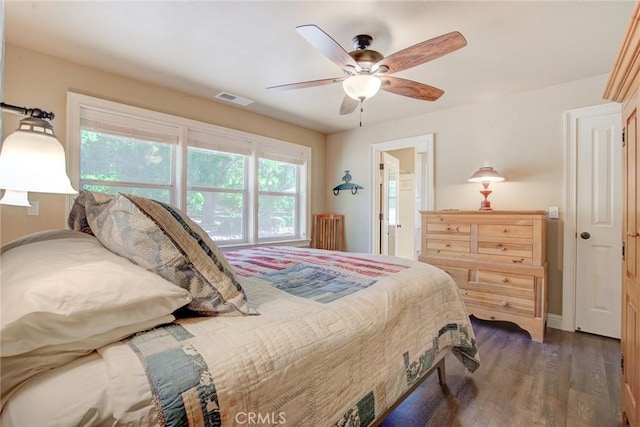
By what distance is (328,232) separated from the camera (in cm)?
470

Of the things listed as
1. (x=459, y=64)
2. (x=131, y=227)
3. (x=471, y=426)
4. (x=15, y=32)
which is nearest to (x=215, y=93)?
(x=15, y=32)

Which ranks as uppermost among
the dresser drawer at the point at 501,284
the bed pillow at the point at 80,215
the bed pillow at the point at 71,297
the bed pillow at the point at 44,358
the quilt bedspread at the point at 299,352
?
the bed pillow at the point at 80,215

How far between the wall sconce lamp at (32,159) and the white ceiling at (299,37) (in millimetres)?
1148

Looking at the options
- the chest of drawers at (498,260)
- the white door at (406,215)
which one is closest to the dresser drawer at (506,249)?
the chest of drawers at (498,260)

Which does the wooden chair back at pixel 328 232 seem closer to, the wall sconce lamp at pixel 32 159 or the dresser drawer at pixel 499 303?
the dresser drawer at pixel 499 303

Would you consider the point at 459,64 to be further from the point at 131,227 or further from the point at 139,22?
the point at 131,227

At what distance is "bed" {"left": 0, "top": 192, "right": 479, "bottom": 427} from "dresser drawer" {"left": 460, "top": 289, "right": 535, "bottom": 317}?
5.94ft

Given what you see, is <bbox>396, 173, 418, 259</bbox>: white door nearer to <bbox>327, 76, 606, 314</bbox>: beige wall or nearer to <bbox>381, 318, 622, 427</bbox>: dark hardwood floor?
<bbox>327, 76, 606, 314</bbox>: beige wall

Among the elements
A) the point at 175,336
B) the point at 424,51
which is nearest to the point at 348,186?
the point at 424,51

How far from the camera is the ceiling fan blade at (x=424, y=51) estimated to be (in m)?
1.61

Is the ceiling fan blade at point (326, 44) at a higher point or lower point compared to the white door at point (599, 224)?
higher

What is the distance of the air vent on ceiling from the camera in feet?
10.8

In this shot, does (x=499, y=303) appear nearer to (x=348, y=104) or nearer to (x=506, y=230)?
(x=506, y=230)

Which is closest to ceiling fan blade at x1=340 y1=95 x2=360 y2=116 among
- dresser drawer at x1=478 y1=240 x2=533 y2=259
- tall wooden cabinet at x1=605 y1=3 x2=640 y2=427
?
tall wooden cabinet at x1=605 y1=3 x2=640 y2=427
